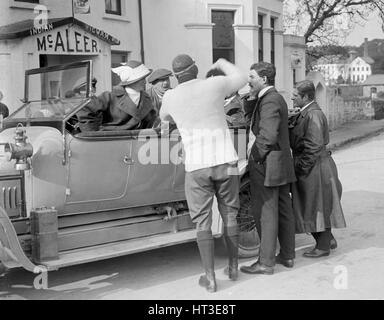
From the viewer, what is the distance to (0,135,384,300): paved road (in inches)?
194

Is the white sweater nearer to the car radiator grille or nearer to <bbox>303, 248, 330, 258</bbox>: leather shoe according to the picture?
the car radiator grille

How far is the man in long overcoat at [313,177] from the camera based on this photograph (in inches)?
234

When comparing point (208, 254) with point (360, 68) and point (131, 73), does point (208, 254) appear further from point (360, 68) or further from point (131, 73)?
point (360, 68)

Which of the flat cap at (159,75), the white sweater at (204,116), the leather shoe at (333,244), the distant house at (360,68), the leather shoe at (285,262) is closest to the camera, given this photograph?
the white sweater at (204,116)

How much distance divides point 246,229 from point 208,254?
1222mm

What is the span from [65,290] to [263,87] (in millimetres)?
2525

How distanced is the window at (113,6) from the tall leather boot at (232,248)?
10.6 metres

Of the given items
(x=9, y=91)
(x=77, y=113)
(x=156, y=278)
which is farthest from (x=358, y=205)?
(x=9, y=91)

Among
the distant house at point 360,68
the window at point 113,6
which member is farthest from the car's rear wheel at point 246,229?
the distant house at point 360,68

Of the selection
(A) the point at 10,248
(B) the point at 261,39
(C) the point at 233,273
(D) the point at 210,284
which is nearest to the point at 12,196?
(A) the point at 10,248

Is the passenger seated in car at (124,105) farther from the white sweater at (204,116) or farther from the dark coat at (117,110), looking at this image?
the white sweater at (204,116)

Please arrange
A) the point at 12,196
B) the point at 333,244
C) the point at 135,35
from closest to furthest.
→ the point at 12,196, the point at 333,244, the point at 135,35

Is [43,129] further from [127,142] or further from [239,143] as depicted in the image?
[239,143]

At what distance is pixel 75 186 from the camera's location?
4910 mm
